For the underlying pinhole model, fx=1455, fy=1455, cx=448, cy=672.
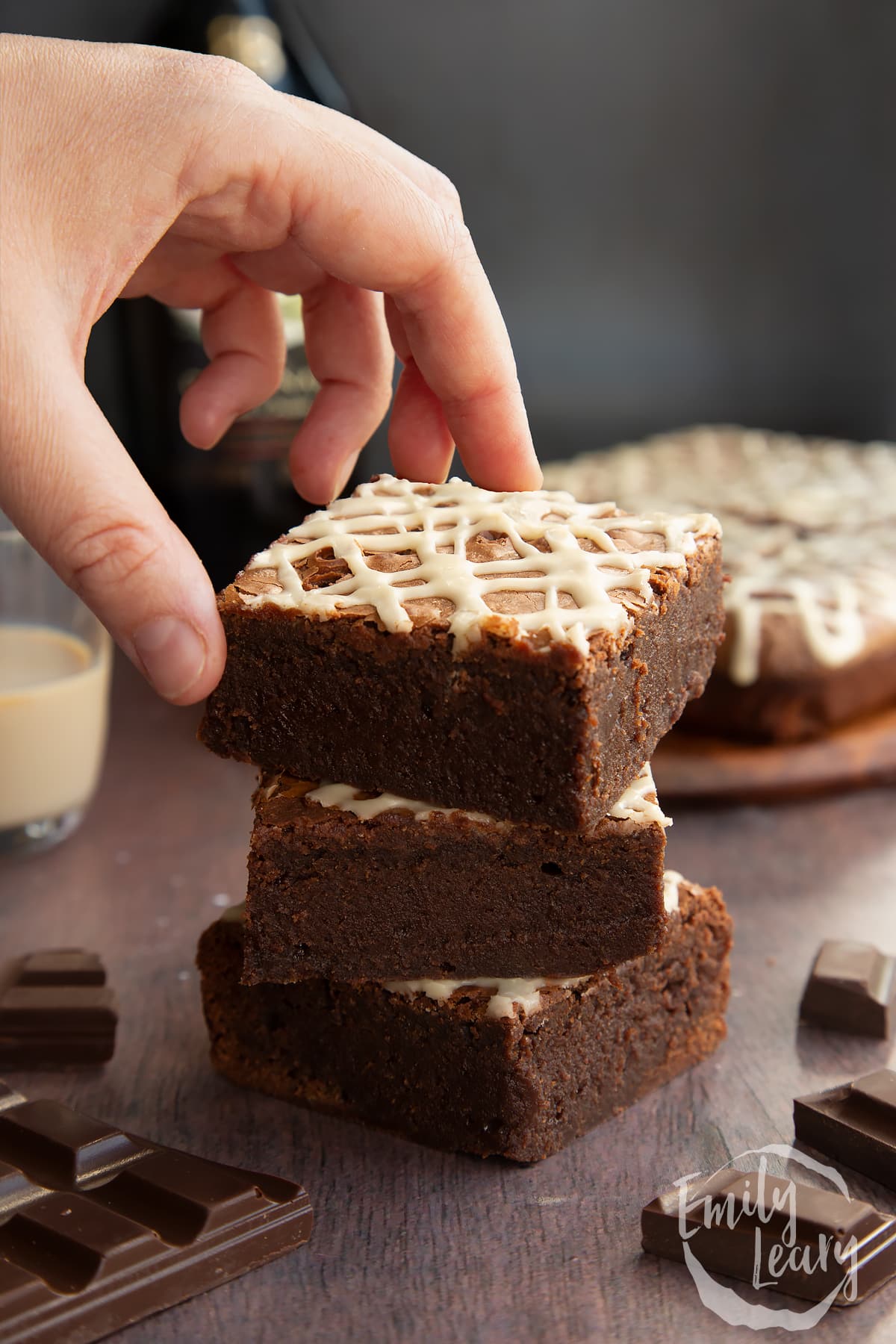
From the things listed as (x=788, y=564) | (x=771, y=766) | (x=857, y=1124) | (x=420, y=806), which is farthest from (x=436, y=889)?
(x=788, y=564)

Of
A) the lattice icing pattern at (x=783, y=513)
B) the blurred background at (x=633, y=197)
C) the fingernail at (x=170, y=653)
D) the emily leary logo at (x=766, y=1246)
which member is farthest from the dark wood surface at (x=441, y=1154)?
the blurred background at (x=633, y=197)

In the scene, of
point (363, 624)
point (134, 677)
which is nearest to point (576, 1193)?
point (363, 624)

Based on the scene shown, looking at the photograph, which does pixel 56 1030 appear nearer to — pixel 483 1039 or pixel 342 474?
pixel 483 1039

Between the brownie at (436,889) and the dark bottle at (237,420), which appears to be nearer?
the brownie at (436,889)

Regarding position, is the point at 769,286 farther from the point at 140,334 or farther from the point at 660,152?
the point at 140,334

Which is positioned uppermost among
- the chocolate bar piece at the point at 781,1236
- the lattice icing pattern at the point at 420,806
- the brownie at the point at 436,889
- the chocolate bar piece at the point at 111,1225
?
the lattice icing pattern at the point at 420,806

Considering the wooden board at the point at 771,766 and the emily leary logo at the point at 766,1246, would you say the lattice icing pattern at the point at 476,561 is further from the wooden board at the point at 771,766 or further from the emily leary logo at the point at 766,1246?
the wooden board at the point at 771,766
